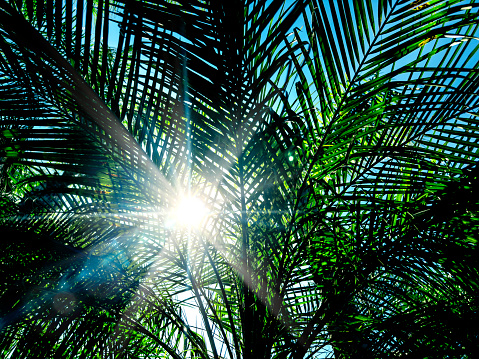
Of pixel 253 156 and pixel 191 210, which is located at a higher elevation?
pixel 253 156

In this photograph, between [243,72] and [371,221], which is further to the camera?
[371,221]

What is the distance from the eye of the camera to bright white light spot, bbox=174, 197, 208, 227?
137cm

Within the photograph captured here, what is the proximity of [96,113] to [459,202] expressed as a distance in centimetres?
152

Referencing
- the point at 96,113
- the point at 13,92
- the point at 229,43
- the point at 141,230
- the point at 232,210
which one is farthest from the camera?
the point at 141,230

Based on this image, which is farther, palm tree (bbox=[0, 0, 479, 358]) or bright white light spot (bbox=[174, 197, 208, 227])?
bright white light spot (bbox=[174, 197, 208, 227])

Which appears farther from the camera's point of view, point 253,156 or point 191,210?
point 191,210

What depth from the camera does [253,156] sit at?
1.20 meters

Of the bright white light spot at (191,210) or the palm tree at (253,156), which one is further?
the bright white light spot at (191,210)

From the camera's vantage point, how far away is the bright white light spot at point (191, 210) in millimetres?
1369

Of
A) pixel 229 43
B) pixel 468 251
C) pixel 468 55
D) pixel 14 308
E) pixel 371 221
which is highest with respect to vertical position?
pixel 468 55

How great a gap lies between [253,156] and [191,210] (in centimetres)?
43

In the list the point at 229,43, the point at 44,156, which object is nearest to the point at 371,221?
the point at 229,43

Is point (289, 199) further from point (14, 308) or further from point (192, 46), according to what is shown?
point (14, 308)

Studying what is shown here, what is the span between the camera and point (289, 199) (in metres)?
1.30
